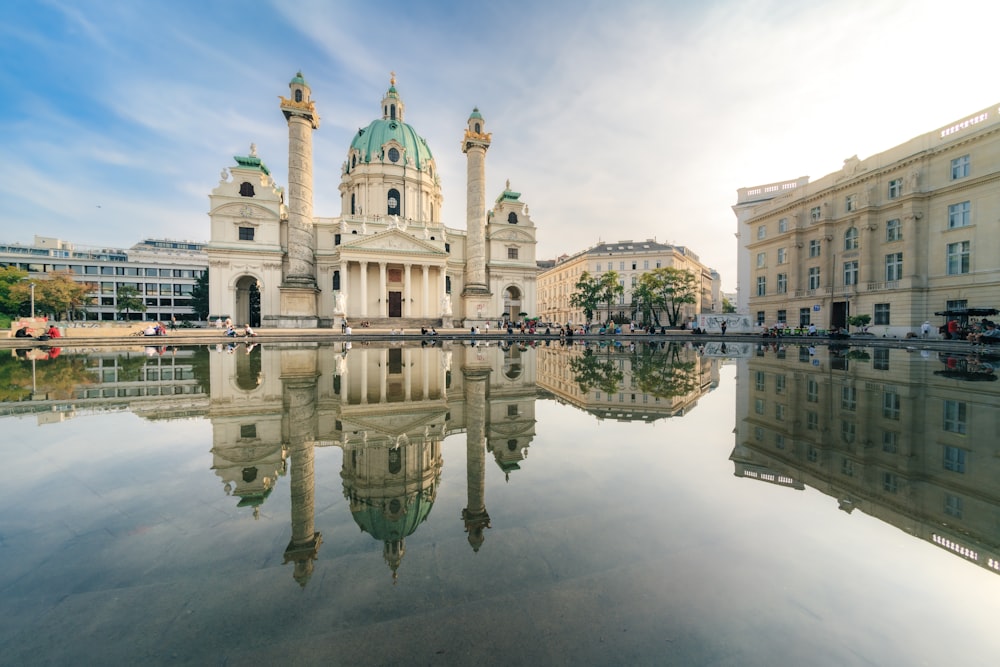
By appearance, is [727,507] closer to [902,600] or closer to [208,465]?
[902,600]

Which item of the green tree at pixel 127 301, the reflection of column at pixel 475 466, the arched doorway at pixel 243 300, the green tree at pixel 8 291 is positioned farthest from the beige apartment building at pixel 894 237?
the green tree at pixel 127 301

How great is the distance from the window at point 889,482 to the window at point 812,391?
3.87 m

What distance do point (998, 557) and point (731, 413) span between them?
395 cm

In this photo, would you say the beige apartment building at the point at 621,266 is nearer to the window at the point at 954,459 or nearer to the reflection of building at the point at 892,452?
the reflection of building at the point at 892,452

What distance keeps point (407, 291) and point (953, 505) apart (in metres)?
41.4

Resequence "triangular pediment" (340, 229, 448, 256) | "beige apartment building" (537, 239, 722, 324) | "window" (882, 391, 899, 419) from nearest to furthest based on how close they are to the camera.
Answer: "window" (882, 391, 899, 419) < "triangular pediment" (340, 229, 448, 256) < "beige apartment building" (537, 239, 722, 324)

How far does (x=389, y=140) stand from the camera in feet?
161

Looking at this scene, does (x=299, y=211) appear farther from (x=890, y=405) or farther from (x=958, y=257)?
(x=958, y=257)

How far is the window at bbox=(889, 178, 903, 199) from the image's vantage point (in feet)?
102

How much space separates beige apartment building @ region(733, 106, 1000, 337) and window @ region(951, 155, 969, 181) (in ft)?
0.22

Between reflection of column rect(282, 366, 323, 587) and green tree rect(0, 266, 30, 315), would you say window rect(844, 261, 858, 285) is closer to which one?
reflection of column rect(282, 366, 323, 587)

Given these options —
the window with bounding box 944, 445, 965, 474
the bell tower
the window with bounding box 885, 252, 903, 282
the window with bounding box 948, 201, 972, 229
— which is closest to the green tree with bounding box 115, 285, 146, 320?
the bell tower

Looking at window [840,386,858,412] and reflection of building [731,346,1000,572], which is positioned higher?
window [840,386,858,412]

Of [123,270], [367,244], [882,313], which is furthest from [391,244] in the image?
[123,270]
